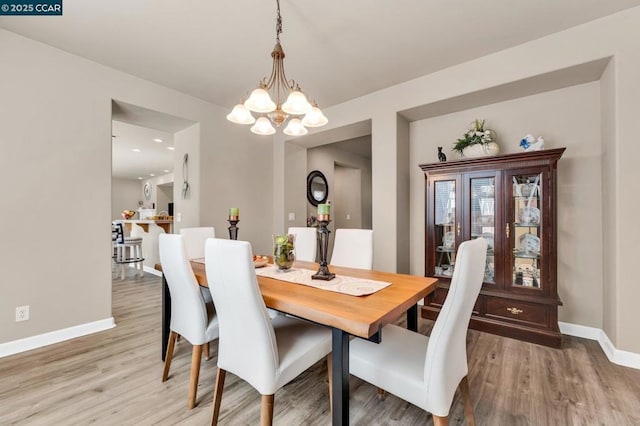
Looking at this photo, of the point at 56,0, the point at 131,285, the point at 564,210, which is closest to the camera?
the point at 56,0

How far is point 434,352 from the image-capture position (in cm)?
107

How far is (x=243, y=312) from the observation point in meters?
1.19

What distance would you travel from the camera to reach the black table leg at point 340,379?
110cm

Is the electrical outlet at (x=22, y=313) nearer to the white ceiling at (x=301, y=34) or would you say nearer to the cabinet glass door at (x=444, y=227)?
the white ceiling at (x=301, y=34)

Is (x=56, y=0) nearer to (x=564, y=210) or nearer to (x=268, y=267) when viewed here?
(x=268, y=267)

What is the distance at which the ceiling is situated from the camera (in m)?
1.99

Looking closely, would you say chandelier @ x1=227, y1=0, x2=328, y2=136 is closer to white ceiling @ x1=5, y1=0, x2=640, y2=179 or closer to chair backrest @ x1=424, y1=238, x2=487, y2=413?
white ceiling @ x1=5, y1=0, x2=640, y2=179

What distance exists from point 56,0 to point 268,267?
243 centimetres

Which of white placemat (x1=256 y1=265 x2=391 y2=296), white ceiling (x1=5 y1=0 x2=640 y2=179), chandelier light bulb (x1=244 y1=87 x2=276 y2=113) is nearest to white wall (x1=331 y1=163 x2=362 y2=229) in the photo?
white ceiling (x1=5 y1=0 x2=640 y2=179)

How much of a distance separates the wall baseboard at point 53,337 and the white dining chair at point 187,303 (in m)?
1.55

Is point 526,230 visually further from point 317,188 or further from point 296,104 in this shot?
point 317,188

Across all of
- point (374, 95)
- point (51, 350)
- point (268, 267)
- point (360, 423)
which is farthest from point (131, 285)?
point (374, 95)

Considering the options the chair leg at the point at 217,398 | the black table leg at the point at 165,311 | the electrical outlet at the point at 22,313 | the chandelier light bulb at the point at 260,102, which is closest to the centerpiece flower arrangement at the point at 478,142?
the chandelier light bulb at the point at 260,102

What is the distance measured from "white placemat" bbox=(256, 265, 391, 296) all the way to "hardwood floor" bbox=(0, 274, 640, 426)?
2.33 feet
